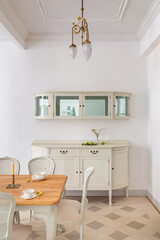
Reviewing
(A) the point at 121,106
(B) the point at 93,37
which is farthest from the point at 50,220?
(B) the point at 93,37

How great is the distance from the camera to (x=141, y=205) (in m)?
3.86

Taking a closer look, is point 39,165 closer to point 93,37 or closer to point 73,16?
point 73,16

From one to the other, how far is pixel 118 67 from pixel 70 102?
117 centimetres

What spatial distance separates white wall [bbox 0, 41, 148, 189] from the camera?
14.5ft

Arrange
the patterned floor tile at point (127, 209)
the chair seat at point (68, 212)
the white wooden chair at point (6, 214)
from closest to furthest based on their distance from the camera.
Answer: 1. the white wooden chair at point (6, 214)
2. the chair seat at point (68, 212)
3. the patterned floor tile at point (127, 209)

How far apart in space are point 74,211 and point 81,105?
2.09 meters

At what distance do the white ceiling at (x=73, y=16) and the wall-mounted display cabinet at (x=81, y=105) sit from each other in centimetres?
113

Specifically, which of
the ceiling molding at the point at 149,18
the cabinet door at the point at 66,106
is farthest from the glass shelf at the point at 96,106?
the ceiling molding at the point at 149,18

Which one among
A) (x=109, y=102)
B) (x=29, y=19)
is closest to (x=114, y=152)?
(x=109, y=102)

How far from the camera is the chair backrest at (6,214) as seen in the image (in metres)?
1.75

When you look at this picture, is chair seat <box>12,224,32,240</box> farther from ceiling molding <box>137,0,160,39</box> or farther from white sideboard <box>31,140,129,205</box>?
ceiling molding <box>137,0,160,39</box>

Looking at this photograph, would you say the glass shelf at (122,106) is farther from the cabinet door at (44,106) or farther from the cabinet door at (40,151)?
the cabinet door at (40,151)

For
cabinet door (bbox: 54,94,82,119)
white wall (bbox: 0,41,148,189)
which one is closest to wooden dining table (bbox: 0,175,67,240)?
cabinet door (bbox: 54,94,82,119)

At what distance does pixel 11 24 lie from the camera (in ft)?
11.6
